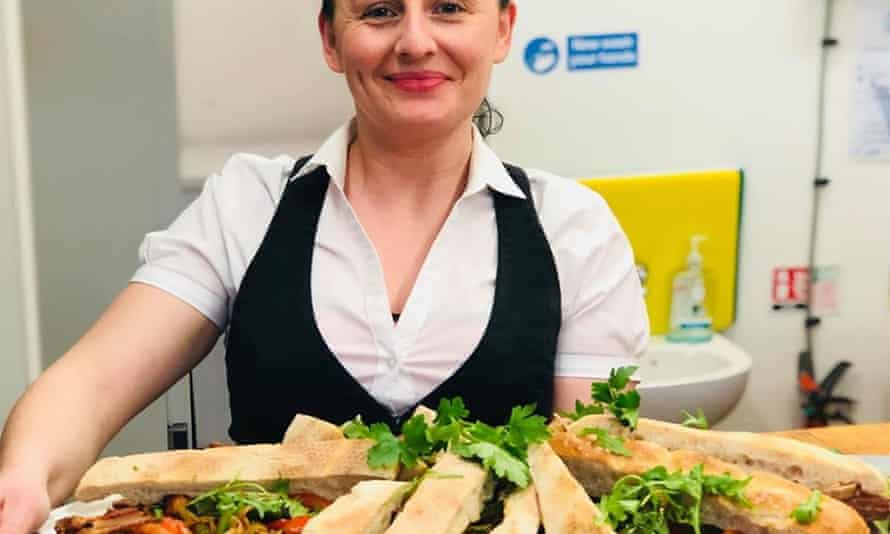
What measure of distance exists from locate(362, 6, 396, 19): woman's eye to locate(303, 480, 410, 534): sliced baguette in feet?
2.08

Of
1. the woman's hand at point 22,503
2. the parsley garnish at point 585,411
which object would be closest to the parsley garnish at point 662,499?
the parsley garnish at point 585,411

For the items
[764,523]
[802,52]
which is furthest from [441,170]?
[802,52]

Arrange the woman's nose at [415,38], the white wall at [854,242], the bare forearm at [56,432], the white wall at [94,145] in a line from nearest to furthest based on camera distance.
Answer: the bare forearm at [56,432] < the woman's nose at [415,38] < the white wall at [94,145] < the white wall at [854,242]

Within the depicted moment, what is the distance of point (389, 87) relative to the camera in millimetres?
1215

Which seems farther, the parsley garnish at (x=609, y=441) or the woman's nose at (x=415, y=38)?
the woman's nose at (x=415, y=38)

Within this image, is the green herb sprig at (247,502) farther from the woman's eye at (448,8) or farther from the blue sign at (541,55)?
the blue sign at (541,55)

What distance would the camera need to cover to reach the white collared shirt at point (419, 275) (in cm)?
129

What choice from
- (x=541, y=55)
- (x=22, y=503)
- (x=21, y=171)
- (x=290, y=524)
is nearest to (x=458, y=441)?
(x=290, y=524)

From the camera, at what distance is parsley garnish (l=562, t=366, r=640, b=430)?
0.88 m

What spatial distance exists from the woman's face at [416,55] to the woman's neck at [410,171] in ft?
0.31

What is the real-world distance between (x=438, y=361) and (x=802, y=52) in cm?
150

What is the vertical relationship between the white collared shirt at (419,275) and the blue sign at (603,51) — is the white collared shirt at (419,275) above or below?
below

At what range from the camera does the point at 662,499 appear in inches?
30.3

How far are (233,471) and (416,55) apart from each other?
56 centimetres
